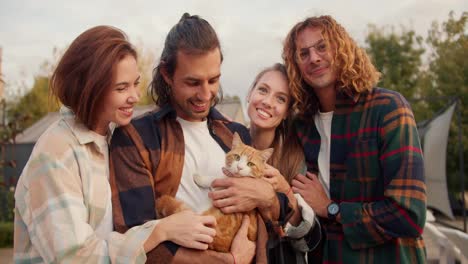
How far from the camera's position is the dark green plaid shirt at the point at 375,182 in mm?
2357

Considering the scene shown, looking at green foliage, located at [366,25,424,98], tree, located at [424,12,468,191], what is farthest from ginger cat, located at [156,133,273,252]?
green foliage, located at [366,25,424,98]

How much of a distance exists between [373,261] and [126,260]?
149 cm

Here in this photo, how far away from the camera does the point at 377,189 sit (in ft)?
8.21

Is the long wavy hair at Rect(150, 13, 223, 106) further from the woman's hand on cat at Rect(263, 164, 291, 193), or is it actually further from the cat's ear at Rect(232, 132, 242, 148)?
the woman's hand on cat at Rect(263, 164, 291, 193)

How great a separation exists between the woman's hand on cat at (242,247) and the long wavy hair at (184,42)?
877 mm

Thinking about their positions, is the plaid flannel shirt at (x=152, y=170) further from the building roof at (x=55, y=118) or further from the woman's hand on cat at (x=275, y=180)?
the building roof at (x=55, y=118)

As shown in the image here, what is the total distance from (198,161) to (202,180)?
13cm

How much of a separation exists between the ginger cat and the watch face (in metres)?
0.49

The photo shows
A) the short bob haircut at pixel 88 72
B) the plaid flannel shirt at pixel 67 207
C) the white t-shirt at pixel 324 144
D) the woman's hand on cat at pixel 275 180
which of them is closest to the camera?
the plaid flannel shirt at pixel 67 207

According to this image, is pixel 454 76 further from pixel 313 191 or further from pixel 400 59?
pixel 313 191

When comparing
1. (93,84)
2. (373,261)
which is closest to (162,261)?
(93,84)

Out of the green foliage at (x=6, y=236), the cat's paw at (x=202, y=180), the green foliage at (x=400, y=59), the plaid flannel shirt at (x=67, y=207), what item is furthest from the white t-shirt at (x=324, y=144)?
the green foliage at (x=400, y=59)

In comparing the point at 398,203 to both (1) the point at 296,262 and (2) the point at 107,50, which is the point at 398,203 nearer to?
(1) the point at 296,262

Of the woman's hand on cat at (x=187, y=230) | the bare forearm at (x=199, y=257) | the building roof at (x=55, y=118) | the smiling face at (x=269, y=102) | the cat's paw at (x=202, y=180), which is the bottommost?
the building roof at (x=55, y=118)
